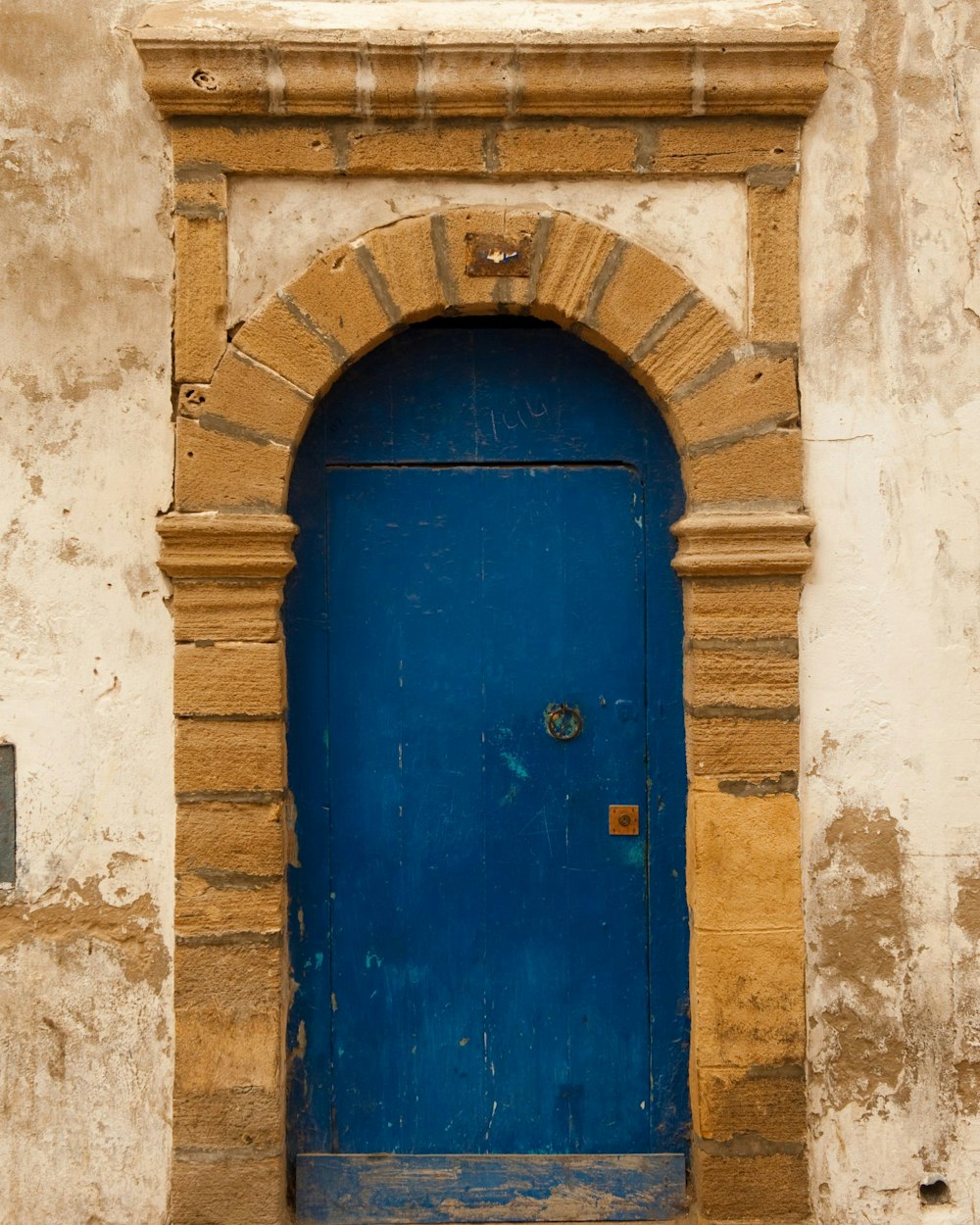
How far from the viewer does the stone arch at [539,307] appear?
308 cm

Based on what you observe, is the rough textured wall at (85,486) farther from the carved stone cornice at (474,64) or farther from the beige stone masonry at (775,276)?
the beige stone masonry at (775,276)

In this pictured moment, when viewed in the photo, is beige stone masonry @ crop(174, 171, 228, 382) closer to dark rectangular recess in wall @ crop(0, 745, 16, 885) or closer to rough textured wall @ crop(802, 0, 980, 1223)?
dark rectangular recess in wall @ crop(0, 745, 16, 885)

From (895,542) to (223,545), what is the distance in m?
1.86

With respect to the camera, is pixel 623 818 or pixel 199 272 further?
pixel 623 818

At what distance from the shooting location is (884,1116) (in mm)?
3070

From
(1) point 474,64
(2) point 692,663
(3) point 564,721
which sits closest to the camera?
(1) point 474,64

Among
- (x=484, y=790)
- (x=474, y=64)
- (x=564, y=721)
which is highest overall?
(x=474, y=64)

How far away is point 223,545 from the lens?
10.0 ft

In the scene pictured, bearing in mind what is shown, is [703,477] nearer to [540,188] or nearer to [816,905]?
[540,188]

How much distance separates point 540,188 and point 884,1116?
274cm

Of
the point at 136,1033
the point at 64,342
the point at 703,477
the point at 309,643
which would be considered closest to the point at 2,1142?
the point at 136,1033

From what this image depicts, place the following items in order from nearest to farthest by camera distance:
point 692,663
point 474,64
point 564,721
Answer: point 474,64 → point 692,663 → point 564,721

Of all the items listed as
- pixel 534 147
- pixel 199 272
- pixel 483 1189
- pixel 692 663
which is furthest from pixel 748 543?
pixel 483 1189

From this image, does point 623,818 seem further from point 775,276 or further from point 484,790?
point 775,276
